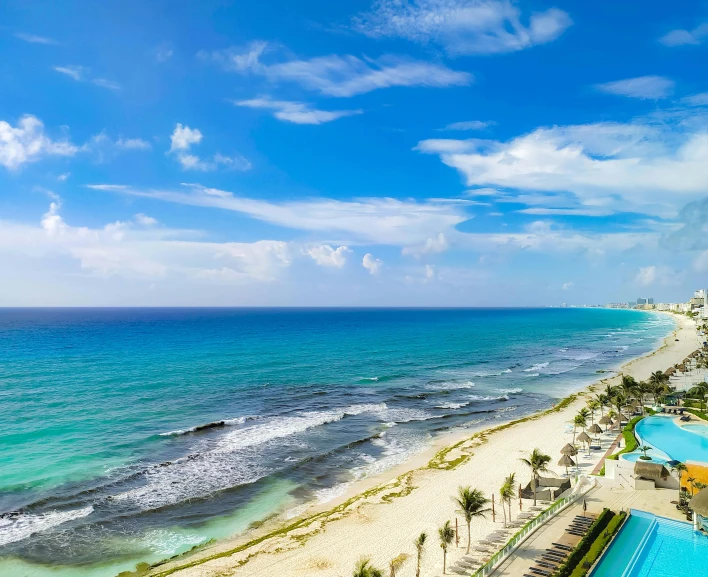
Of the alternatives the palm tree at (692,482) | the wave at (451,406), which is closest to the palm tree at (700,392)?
the wave at (451,406)

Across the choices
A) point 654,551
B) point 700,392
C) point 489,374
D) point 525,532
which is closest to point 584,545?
point 525,532

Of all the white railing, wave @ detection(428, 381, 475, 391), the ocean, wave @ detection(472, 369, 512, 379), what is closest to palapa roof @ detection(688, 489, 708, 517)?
the white railing

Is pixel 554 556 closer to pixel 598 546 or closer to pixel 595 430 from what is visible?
pixel 598 546

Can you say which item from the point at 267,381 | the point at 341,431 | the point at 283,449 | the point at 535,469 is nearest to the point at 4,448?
the point at 283,449

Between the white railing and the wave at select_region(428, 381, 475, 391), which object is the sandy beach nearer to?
the white railing

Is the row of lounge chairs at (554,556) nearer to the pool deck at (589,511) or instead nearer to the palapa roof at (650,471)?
the pool deck at (589,511)

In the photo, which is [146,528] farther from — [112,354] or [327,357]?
[112,354]
